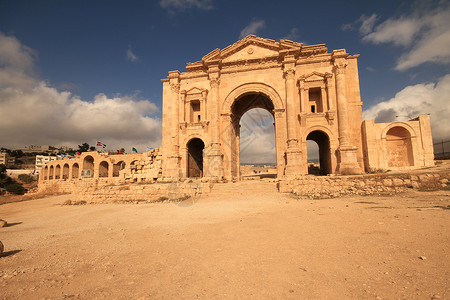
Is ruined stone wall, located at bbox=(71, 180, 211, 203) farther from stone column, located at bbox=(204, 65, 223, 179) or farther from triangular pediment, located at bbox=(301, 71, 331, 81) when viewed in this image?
triangular pediment, located at bbox=(301, 71, 331, 81)

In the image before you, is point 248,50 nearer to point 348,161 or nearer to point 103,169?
point 348,161

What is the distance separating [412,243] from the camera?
3723mm

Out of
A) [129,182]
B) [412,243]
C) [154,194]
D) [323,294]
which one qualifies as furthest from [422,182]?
[129,182]

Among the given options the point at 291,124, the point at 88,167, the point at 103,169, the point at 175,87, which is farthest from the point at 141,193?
the point at 88,167

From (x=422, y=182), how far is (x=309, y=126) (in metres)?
8.08

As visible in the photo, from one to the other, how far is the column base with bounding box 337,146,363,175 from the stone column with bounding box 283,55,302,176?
116 inches

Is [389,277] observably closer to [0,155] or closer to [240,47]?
[240,47]

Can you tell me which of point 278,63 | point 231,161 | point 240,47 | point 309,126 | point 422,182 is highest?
point 240,47

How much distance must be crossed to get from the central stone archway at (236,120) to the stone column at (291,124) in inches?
21.8

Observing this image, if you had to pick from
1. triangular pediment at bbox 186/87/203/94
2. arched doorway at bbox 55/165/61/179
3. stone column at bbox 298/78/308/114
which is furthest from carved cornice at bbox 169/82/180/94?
arched doorway at bbox 55/165/61/179

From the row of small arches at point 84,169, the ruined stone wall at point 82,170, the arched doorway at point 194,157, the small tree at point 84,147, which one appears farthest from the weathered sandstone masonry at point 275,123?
the small tree at point 84,147

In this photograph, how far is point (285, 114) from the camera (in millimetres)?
17219

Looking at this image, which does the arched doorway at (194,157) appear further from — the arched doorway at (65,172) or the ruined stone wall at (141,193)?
the arched doorway at (65,172)

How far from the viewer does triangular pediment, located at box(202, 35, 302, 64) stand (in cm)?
1788
